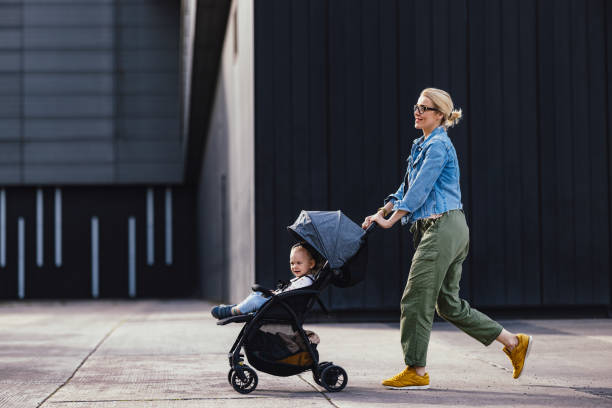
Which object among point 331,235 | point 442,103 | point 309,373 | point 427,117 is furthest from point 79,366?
point 442,103

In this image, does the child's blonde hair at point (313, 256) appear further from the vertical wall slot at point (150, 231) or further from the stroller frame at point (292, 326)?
the vertical wall slot at point (150, 231)

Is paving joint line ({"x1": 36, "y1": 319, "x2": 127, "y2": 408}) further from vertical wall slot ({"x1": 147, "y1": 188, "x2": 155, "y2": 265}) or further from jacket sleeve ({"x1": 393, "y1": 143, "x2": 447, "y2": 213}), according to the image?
vertical wall slot ({"x1": 147, "y1": 188, "x2": 155, "y2": 265})

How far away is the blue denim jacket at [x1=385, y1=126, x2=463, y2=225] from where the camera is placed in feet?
14.3

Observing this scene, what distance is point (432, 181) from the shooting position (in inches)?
171

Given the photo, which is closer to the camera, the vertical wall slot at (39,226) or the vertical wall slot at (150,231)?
the vertical wall slot at (39,226)

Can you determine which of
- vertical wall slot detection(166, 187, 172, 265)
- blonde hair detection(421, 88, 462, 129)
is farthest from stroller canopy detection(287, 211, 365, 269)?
vertical wall slot detection(166, 187, 172, 265)

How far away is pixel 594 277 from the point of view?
9172 mm

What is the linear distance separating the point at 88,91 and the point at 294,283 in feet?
76.2

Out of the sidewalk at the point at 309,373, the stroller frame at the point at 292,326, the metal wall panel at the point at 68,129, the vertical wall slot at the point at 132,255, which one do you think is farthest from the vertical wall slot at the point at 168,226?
the stroller frame at the point at 292,326

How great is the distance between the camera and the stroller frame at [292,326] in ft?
14.2

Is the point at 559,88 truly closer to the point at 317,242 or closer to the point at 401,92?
the point at 401,92

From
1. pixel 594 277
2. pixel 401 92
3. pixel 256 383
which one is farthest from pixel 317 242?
pixel 594 277

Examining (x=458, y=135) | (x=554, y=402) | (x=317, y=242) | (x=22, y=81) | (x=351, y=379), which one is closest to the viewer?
(x=554, y=402)

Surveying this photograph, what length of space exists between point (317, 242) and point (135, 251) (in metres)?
23.2
